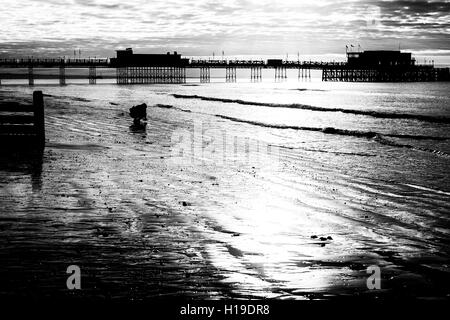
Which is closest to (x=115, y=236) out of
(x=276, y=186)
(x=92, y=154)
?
(x=276, y=186)

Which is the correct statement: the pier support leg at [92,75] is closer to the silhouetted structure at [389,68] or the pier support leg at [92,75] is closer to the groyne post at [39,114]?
the silhouetted structure at [389,68]

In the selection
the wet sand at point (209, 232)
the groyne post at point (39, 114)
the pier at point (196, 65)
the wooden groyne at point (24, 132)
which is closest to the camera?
the wet sand at point (209, 232)

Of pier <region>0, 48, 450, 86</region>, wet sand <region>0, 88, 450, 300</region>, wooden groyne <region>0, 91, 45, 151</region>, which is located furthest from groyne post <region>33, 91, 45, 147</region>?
pier <region>0, 48, 450, 86</region>

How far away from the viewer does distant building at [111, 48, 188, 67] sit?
171m

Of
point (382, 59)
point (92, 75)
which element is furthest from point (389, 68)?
point (92, 75)

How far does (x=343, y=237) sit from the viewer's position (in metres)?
8.44

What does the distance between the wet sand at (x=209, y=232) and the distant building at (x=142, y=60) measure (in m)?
159

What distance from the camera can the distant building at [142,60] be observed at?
17138 centimetres

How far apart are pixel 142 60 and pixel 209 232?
169582mm

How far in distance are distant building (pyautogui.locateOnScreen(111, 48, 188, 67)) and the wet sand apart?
159m

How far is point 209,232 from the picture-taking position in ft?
28.0

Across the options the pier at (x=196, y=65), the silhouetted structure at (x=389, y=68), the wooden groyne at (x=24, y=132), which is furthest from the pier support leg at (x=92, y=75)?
the wooden groyne at (x=24, y=132)
